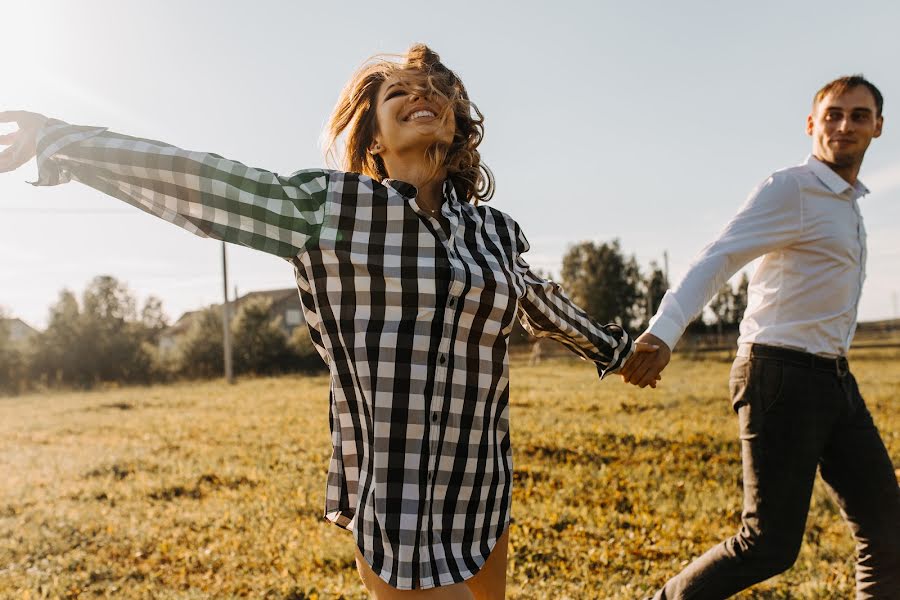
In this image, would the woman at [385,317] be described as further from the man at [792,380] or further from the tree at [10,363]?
the tree at [10,363]

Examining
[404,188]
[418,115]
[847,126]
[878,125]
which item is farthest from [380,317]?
[878,125]

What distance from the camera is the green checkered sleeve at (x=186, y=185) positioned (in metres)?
1.75

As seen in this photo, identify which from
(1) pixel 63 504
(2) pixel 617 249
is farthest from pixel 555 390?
(2) pixel 617 249

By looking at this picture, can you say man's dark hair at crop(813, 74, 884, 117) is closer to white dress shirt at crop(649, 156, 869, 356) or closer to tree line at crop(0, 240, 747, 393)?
white dress shirt at crop(649, 156, 869, 356)

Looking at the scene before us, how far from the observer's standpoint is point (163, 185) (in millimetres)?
1759

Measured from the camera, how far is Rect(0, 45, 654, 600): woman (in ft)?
5.84

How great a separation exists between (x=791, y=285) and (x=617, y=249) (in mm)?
44742

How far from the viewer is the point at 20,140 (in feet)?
6.09

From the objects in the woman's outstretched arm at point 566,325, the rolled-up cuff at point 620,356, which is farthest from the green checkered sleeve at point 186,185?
the rolled-up cuff at point 620,356

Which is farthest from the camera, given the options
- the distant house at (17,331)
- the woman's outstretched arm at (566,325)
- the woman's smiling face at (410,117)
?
the distant house at (17,331)

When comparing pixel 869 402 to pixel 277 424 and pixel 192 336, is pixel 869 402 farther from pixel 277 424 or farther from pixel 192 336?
pixel 192 336

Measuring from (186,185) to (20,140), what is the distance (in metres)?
0.47

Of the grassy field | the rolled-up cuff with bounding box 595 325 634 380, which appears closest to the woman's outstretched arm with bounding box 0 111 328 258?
the rolled-up cuff with bounding box 595 325 634 380

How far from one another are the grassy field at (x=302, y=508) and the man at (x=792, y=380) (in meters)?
1.33
